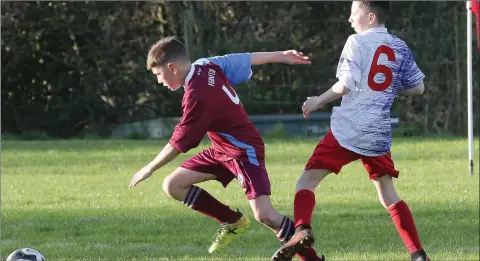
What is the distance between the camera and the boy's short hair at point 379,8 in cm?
593

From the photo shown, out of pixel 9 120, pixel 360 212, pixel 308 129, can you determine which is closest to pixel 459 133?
pixel 308 129

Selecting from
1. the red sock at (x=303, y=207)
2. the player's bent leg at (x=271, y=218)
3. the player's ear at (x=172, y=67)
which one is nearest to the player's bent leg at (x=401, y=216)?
the red sock at (x=303, y=207)

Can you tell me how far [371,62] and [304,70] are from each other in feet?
49.0

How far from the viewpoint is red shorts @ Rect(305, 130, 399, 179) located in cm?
598

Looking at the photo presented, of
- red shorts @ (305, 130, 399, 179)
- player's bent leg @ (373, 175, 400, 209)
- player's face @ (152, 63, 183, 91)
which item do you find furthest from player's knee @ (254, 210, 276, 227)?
player's face @ (152, 63, 183, 91)

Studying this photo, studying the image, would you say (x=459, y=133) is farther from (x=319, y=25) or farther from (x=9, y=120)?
(x=9, y=120)

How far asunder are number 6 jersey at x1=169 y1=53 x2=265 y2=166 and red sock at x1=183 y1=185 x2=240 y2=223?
1.08 ft

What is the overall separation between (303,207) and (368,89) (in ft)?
2.51

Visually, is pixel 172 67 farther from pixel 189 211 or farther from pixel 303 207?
pixel 189 211

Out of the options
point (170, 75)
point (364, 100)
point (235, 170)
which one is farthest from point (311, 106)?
point (170, 75)

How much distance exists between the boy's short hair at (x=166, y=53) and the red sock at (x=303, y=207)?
1.03 metres

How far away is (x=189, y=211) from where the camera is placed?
9.39 metres

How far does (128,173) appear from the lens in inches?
516

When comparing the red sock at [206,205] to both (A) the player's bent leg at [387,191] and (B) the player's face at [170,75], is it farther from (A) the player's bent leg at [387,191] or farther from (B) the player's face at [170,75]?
(A) the player's bent leg at [387,191]
